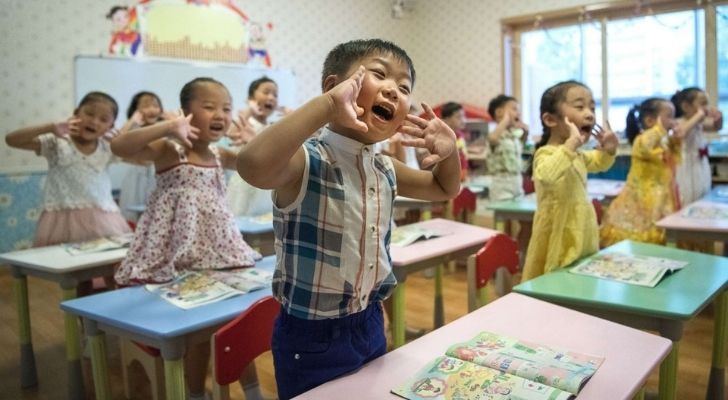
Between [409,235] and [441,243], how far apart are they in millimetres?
166

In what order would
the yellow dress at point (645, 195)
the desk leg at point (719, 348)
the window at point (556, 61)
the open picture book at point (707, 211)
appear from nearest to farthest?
the desk leg at point (719, 348), the open picture book at point (707, 211), the yellow dress at point (645, 195), the window at point (556, 61)

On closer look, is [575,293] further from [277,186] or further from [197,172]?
[197,172]

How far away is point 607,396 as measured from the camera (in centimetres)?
102

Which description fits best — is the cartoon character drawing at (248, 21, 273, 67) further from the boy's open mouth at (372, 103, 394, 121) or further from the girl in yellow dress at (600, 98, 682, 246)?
the boy's open mouth at (372, 103, 394, 121)

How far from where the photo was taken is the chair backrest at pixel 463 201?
14.6ft

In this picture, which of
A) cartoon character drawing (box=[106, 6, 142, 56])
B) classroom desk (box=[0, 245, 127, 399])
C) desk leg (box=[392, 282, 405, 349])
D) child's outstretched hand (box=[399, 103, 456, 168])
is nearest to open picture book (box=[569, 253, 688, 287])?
desk leg (box=[392, 282, 405, 349])

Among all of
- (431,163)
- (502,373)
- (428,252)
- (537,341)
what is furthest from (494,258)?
(502,373)

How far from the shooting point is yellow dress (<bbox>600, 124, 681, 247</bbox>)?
3.58 meters

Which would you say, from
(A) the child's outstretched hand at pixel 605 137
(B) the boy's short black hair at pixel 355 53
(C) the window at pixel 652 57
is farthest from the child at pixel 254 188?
(C) the window at pixel 652 57

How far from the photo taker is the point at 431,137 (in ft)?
4.18

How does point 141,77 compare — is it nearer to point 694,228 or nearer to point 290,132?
point 694,228

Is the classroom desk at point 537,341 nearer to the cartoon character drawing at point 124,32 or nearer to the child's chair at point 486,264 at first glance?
the child's chair at point 486,264

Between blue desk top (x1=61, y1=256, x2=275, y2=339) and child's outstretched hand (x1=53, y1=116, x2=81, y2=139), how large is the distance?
4.51ft

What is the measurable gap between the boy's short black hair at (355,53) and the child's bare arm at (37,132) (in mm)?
2182
